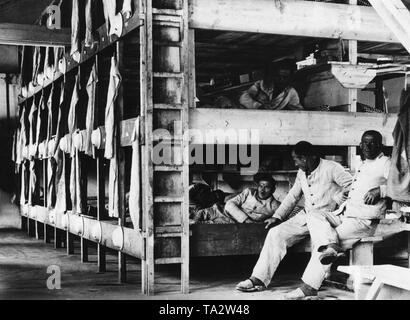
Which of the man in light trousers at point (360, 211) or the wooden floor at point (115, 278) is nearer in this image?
the man in light trousers at point (360, 211)

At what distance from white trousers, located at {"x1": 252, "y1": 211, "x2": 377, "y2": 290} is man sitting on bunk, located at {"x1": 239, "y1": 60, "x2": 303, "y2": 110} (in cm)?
244

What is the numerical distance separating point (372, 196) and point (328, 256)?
102 cm

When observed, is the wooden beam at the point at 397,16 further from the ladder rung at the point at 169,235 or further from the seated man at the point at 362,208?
the ladder rung at the point at 169,235

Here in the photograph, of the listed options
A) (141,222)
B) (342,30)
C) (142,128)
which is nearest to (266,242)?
(141,222)

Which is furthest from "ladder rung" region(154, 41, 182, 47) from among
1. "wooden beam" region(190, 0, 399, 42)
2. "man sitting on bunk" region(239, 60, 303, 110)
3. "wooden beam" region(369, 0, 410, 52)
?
"wooden beam" region(369, 0, 410, 52)

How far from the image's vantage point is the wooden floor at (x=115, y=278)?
9187mm

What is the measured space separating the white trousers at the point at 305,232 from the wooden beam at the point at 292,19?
2800mm

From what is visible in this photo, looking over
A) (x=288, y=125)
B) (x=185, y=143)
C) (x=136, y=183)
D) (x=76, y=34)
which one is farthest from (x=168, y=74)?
(x=76, y=34)

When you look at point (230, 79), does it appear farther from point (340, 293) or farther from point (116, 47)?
point (340, 293)

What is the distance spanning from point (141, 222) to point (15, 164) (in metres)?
11.7

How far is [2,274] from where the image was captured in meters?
11.3

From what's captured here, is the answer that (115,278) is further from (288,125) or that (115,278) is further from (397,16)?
(397,16)

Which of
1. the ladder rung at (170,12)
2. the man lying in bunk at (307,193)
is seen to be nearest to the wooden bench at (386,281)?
the man lying in bunk at (307,193)

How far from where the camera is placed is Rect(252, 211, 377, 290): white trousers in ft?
29.6
